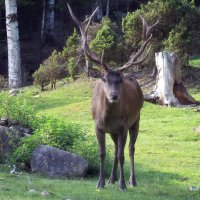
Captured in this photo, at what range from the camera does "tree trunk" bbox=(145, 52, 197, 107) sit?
20.0m

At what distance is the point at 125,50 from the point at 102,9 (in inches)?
580

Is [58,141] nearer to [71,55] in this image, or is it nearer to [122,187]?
[122,187]

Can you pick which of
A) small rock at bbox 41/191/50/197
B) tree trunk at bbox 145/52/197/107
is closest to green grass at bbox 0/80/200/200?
small rock at bbox 41/191/50/197

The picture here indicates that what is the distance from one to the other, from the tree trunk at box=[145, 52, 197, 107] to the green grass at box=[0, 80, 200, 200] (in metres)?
0.51

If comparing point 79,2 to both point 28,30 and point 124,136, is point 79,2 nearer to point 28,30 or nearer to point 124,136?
point 28,30

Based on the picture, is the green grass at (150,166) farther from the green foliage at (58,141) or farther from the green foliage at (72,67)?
the green foliage at (72,67)

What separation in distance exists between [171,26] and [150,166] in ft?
43.4

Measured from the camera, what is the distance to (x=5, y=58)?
3472 cm

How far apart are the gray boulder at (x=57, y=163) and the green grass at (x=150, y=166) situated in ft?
0.83

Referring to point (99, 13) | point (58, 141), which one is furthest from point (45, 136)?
point (99, 13)

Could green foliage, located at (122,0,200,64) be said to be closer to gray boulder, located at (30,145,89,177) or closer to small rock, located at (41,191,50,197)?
gray boulder, located at (30,145,89,177)

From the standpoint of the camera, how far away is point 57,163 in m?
10.6

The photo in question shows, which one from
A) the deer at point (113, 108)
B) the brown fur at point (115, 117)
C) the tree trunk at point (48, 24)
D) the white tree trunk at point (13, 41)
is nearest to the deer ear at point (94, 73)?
the deer at point (113, 108)

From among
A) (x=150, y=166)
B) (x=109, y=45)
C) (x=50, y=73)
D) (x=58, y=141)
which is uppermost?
(x=109, y=45)
